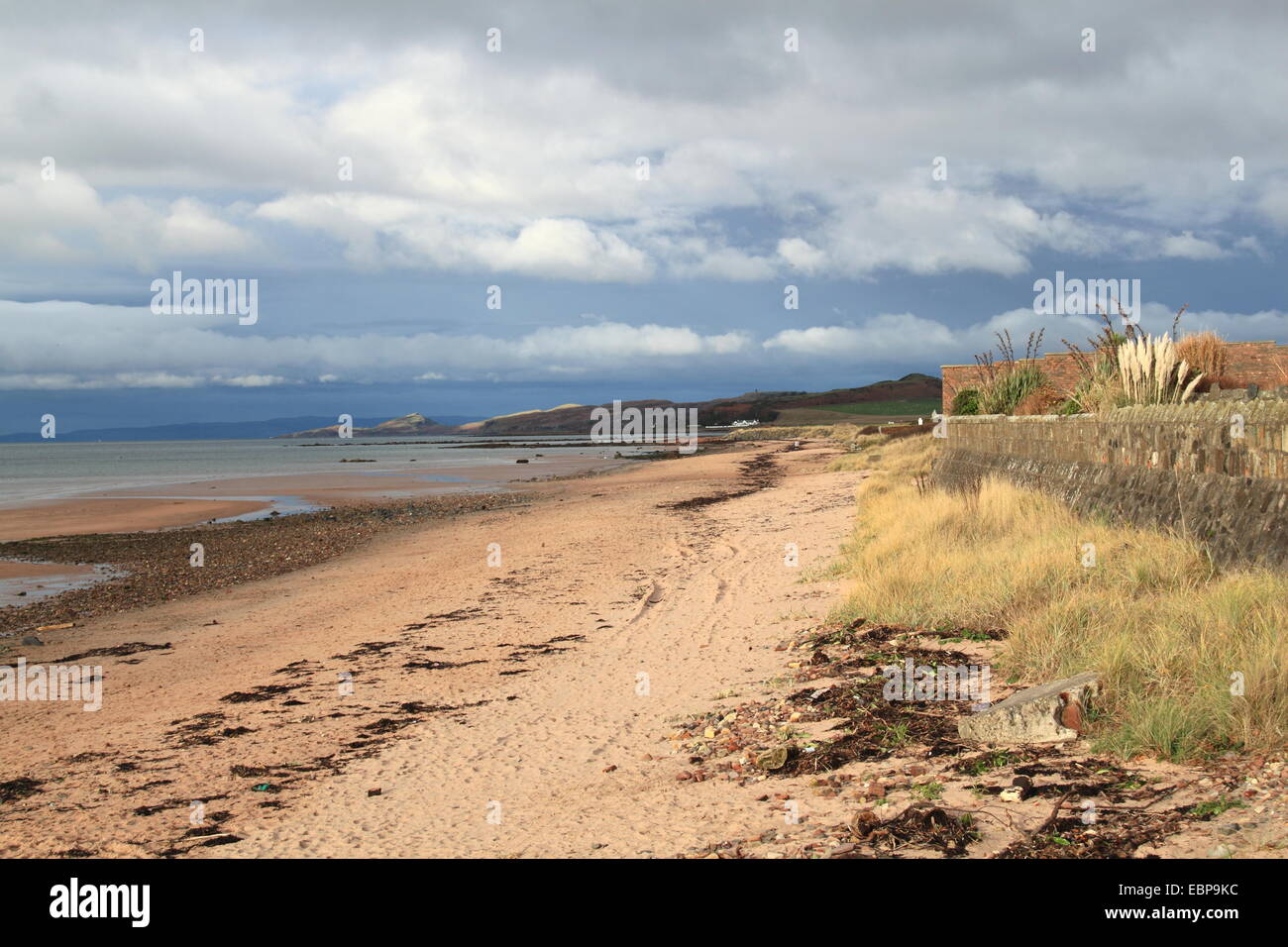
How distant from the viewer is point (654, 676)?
25.6ft

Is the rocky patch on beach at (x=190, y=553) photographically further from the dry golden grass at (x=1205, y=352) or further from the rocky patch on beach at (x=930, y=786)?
the dry golden grass at (x=1205, y=352)

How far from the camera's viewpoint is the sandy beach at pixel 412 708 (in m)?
5.01

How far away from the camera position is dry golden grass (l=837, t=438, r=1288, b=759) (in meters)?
4.50

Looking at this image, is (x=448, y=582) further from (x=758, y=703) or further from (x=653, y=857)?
(x=653, y=857)


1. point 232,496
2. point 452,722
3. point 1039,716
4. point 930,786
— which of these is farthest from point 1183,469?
point 232,496

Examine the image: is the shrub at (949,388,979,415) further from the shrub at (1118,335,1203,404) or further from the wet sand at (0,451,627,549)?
the wet sand at (0,451,627,549)

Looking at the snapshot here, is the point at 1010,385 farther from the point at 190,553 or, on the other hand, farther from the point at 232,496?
the point at 232,496

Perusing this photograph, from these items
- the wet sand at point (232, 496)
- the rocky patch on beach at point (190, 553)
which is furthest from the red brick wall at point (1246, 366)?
the wet sand at point (232, 496)

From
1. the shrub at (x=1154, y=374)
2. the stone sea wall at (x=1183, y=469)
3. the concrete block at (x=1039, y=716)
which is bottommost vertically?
the concrete block at (x=1039, y=716)

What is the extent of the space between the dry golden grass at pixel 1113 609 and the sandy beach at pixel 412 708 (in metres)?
1.42

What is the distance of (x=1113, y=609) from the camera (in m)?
6.30

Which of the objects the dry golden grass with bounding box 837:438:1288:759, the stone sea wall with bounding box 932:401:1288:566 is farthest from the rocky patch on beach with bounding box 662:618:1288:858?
the stone sea wall with bounding box 932:401:1288:566

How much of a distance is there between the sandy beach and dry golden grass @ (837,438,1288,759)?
4.65 ft

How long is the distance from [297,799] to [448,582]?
8.29 m
